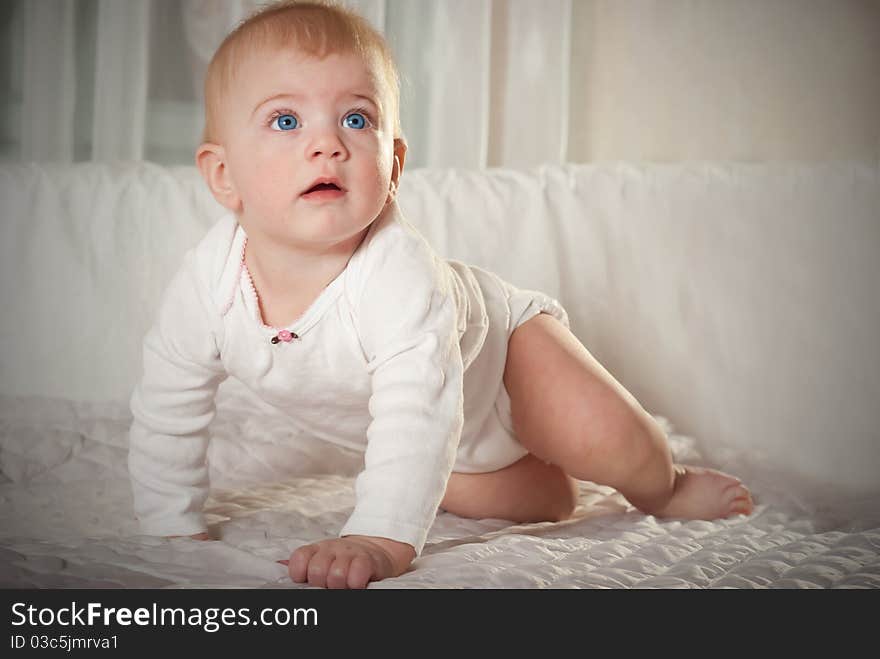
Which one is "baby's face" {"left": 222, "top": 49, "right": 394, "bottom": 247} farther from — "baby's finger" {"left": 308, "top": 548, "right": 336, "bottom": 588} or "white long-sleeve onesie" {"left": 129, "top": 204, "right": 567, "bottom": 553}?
"baby's finger" {"left": 308, "top": 548, "right": 336, "bottom": 588}

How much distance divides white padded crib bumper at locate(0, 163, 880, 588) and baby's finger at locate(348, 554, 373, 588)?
26 cm

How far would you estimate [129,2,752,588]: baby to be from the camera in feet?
2.06

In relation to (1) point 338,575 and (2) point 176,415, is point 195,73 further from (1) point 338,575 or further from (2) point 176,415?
(1) point 338,575

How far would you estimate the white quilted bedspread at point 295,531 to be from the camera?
59 cm

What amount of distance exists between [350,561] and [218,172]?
1.03ft

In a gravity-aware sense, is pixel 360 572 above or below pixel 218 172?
below

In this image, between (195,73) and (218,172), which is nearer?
(218,172)

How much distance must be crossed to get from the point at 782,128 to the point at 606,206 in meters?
0.32

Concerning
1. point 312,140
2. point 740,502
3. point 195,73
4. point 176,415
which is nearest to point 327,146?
point 312,140

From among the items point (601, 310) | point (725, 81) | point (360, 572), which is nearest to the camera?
point (360, 572)

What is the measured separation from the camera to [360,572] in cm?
56

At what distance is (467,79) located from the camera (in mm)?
1337

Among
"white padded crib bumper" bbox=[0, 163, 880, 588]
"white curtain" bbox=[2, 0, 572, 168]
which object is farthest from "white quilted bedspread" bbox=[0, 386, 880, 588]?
"white curtain" bbox=[2, 0, 572, 168]
